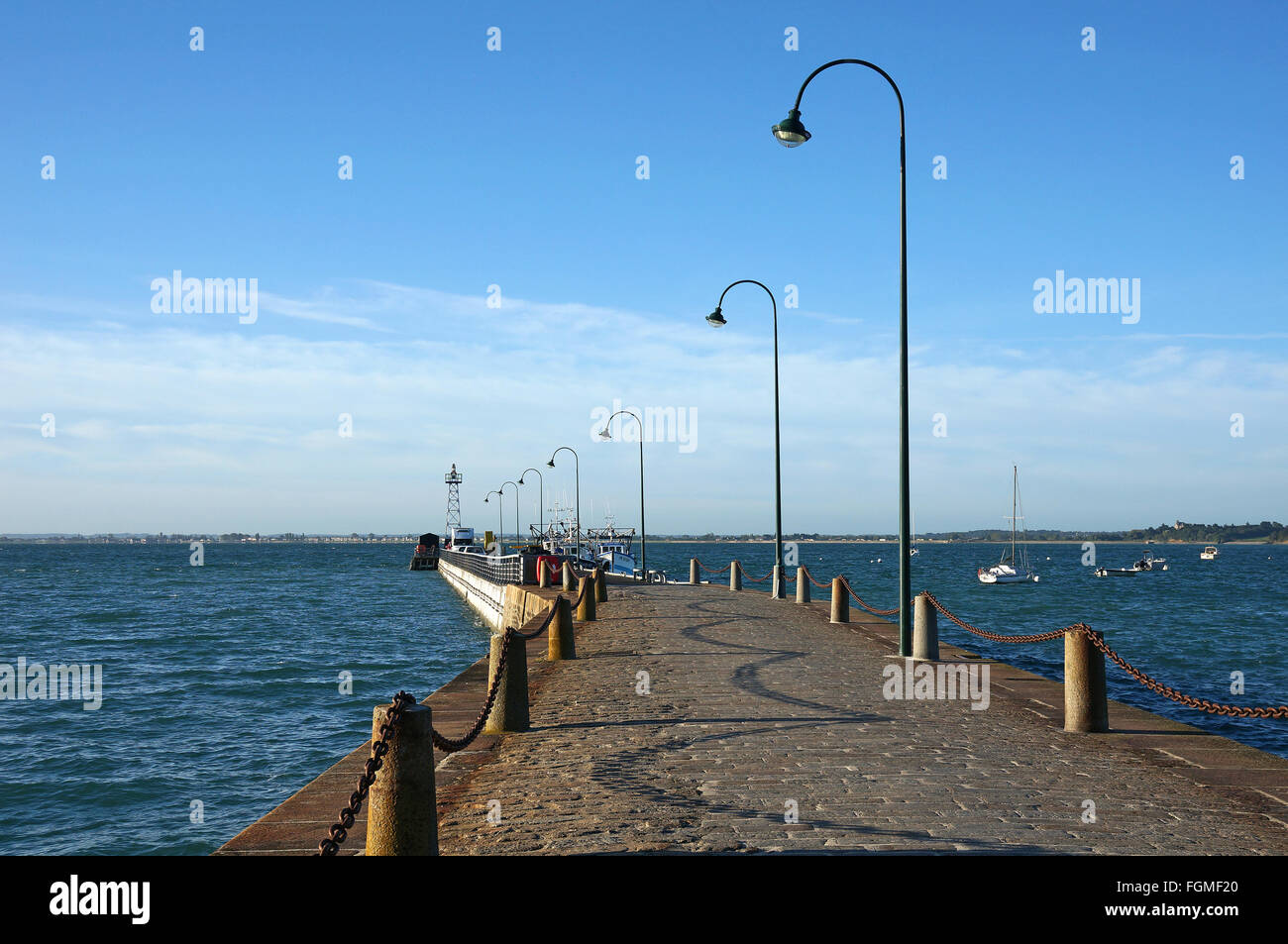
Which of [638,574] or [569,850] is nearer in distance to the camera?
[569,850]

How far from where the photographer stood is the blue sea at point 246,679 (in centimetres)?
1535

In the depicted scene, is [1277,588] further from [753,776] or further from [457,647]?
[753,776]

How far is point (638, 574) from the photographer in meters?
60.2

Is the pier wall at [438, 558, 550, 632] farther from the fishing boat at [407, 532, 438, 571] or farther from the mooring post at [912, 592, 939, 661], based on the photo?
the fishing boat at [407, 532, 438, 571]

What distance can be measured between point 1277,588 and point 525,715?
100.0 meters

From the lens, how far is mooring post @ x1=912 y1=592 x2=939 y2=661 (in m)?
14.7

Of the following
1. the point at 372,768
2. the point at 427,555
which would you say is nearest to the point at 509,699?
the point at 372,768

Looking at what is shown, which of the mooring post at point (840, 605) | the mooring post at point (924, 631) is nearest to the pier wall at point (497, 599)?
the mooring post at point (840, 605)

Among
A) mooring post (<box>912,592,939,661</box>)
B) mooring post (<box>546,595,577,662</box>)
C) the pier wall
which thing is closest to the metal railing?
the pier wall

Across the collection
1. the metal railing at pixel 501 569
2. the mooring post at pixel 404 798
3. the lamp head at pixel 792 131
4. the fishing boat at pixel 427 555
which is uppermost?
the lamp head at pixel 792 131

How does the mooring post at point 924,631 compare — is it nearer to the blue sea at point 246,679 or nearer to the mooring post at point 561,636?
the mooring post at point 561,636

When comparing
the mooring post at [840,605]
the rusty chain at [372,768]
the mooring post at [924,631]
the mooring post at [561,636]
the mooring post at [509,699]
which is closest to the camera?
the rusty chain at [372,768]

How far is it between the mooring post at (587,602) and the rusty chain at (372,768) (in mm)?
17340
